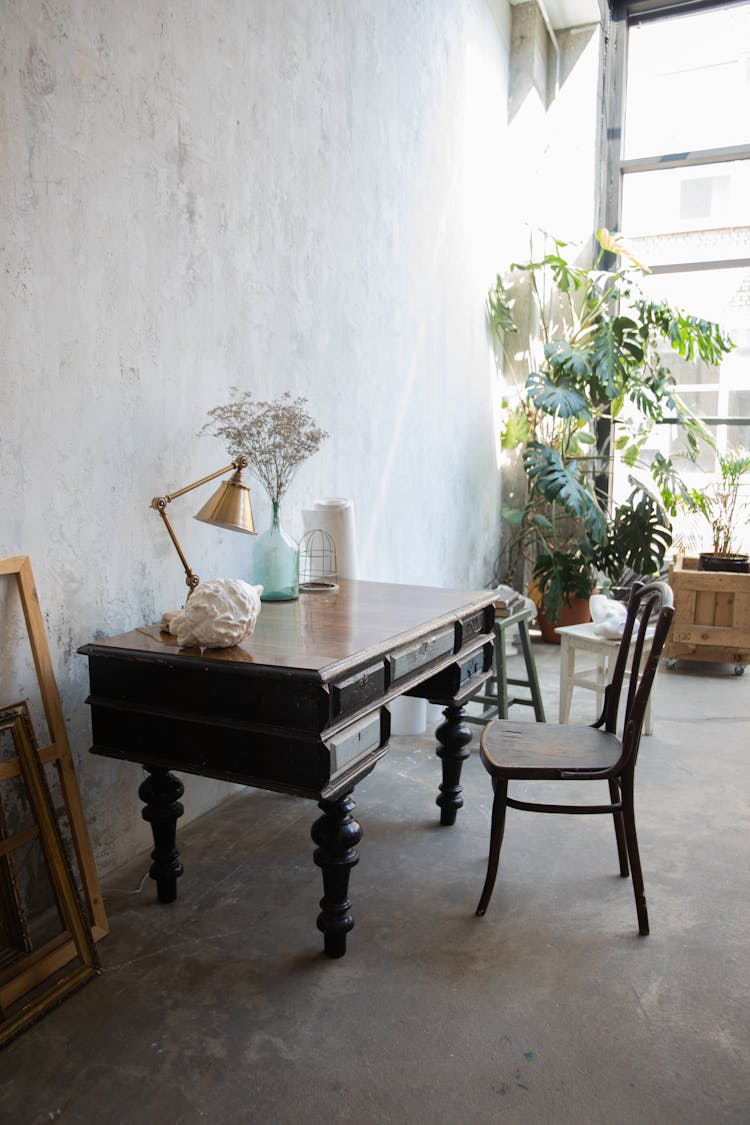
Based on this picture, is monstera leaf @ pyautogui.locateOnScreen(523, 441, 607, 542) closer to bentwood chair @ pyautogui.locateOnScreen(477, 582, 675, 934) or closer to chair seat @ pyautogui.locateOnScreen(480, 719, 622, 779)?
bentwood chair @ pyautogui.locateOnScreen(477, 582, 675, 934)

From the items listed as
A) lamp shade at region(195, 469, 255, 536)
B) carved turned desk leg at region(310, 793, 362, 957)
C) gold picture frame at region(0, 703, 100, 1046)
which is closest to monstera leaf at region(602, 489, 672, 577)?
lamp shade at region(195, 469, 255, 536)

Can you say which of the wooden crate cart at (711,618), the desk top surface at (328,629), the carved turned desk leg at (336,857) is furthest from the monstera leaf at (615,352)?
the carved turned desk leg at (336,857)

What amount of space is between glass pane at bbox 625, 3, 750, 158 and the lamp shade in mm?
5117

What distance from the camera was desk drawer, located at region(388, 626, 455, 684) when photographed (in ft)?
6.91

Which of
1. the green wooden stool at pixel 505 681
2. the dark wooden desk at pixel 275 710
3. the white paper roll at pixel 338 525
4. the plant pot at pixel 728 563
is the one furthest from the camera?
the plant pot at pixel 728 563

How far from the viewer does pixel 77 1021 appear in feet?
5.86

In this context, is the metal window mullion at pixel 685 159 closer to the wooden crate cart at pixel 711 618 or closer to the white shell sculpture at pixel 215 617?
the wooden crate cart at pixel 711 618

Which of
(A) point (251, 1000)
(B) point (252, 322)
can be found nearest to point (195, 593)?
(A) point (251, 1000)

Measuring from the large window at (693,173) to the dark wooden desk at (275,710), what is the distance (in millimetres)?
4409

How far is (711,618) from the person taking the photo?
4.95 m

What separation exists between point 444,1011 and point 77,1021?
77 cm

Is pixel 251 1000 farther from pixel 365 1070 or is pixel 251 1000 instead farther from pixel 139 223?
pixel 139 223

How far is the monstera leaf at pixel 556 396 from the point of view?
4.87 m

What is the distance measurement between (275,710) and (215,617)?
26 centimetres
